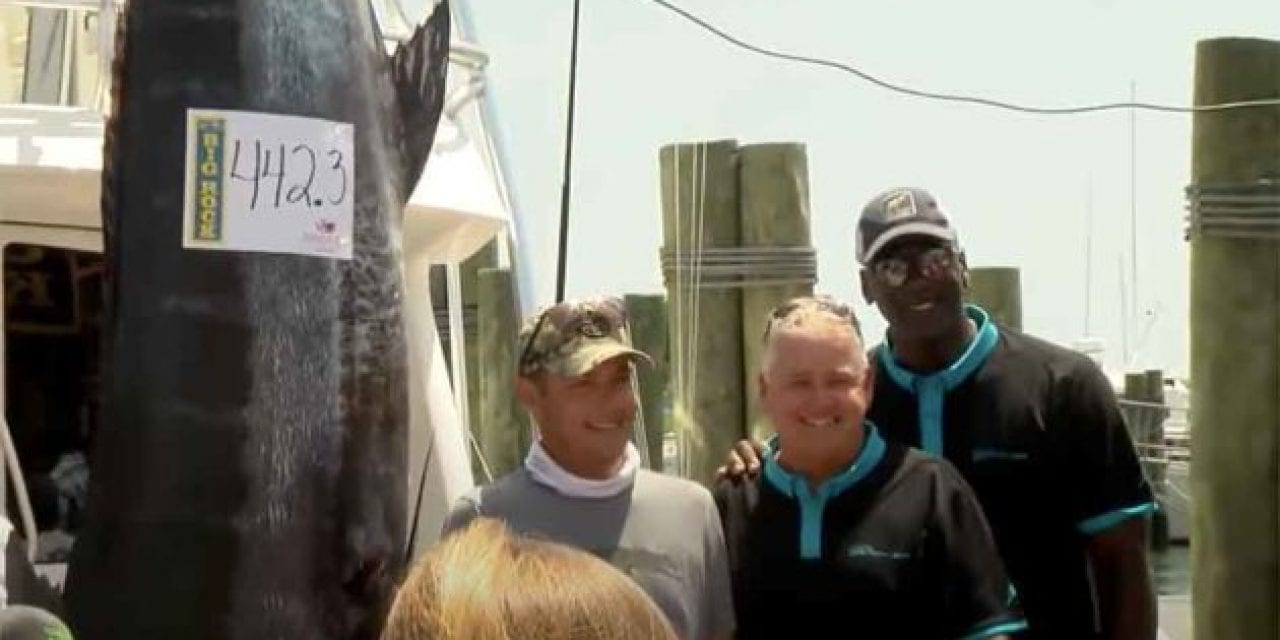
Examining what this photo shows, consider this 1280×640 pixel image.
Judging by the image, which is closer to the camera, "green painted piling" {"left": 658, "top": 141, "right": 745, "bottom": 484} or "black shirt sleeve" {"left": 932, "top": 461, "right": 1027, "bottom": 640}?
"black shirt sleeve" {"left": 932, "top": 461, "right": 1027, "bottom": 640}

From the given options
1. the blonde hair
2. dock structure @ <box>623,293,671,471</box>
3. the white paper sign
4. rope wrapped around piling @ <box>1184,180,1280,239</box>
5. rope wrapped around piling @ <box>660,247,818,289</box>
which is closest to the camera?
the blonde hair

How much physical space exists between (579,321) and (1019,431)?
27.2 inches

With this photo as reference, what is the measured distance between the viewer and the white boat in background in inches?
137

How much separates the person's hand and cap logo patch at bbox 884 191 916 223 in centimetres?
40

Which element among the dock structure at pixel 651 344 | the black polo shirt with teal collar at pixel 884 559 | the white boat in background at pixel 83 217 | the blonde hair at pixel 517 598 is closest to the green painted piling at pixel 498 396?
the dock structure at pixel 651 344

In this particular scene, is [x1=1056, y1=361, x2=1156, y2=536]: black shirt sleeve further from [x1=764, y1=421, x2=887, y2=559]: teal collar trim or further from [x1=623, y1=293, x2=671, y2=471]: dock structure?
[x1=623, y1=293, x2=671, y2=471]: dock structure

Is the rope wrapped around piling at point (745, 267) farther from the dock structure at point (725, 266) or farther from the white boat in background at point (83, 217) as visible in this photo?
the white boat in background at point (83, 217)

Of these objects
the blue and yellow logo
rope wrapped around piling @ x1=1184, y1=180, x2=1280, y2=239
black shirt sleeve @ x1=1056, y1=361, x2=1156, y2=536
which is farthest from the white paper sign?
rope wrapped around piling @ x1=1184, y1=180, x2=1280, y2=239

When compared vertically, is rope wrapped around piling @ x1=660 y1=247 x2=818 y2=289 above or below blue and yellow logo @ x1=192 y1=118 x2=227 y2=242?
below

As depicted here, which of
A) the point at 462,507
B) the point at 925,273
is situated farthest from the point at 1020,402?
the point at 462,507

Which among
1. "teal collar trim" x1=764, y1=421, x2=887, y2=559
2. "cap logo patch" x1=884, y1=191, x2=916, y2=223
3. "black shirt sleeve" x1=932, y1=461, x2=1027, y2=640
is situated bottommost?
"black shirt sleeve" x1=932, y1=461, x2=1027, y2=640

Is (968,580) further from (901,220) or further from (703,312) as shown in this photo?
(703,312)

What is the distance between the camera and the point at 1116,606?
323cm

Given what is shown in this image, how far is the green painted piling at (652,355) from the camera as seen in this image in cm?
682
